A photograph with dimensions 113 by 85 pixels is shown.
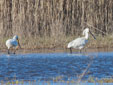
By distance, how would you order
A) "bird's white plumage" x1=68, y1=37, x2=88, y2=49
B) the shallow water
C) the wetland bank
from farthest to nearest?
1. "bird's white plumage" x1=68, y1=37, x2=88, y2=49
2. the wetland bank
3. the shallow water

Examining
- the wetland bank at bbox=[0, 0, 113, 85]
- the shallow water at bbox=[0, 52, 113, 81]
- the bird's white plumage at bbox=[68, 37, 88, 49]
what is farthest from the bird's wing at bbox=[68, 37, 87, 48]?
the shallow water at bbox=[0, 52, 113, 81]

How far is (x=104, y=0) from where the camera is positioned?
57.7 feet

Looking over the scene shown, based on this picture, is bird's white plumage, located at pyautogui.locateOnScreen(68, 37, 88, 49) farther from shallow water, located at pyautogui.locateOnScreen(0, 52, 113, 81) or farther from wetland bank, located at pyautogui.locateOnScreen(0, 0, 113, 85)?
shallow water, located at pyautogui.locateOnScreen(0, 52, 113, 81)

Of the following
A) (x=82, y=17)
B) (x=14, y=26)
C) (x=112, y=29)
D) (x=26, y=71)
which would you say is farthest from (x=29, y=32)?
(x=26, y=71)

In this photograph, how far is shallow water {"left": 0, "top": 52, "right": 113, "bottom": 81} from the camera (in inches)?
347

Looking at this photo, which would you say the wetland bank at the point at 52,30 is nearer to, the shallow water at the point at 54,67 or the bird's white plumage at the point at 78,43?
the shallow water at the point at 54,67

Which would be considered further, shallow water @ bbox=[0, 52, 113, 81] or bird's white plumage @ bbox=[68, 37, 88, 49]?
bird's white plumage @ bbox=[68, 37, 88, 49]

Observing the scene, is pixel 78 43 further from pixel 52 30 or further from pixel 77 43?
pixel 52 30

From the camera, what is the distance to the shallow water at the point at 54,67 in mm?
8805

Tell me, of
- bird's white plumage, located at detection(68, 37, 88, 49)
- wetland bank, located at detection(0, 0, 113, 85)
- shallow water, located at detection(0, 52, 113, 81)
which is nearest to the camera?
shallow water, located at detection(0, 52, 113, 81)

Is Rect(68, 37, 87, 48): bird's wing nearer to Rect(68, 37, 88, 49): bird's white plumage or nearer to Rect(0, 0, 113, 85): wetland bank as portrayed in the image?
Rect(68, 37, 88, 49): bird's white plumage

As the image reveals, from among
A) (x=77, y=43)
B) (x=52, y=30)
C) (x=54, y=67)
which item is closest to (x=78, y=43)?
(x=77, y=43)

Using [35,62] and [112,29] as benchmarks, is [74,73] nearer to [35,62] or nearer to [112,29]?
[35,62]

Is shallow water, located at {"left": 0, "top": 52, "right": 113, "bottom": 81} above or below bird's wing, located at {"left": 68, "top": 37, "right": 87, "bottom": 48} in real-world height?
below
